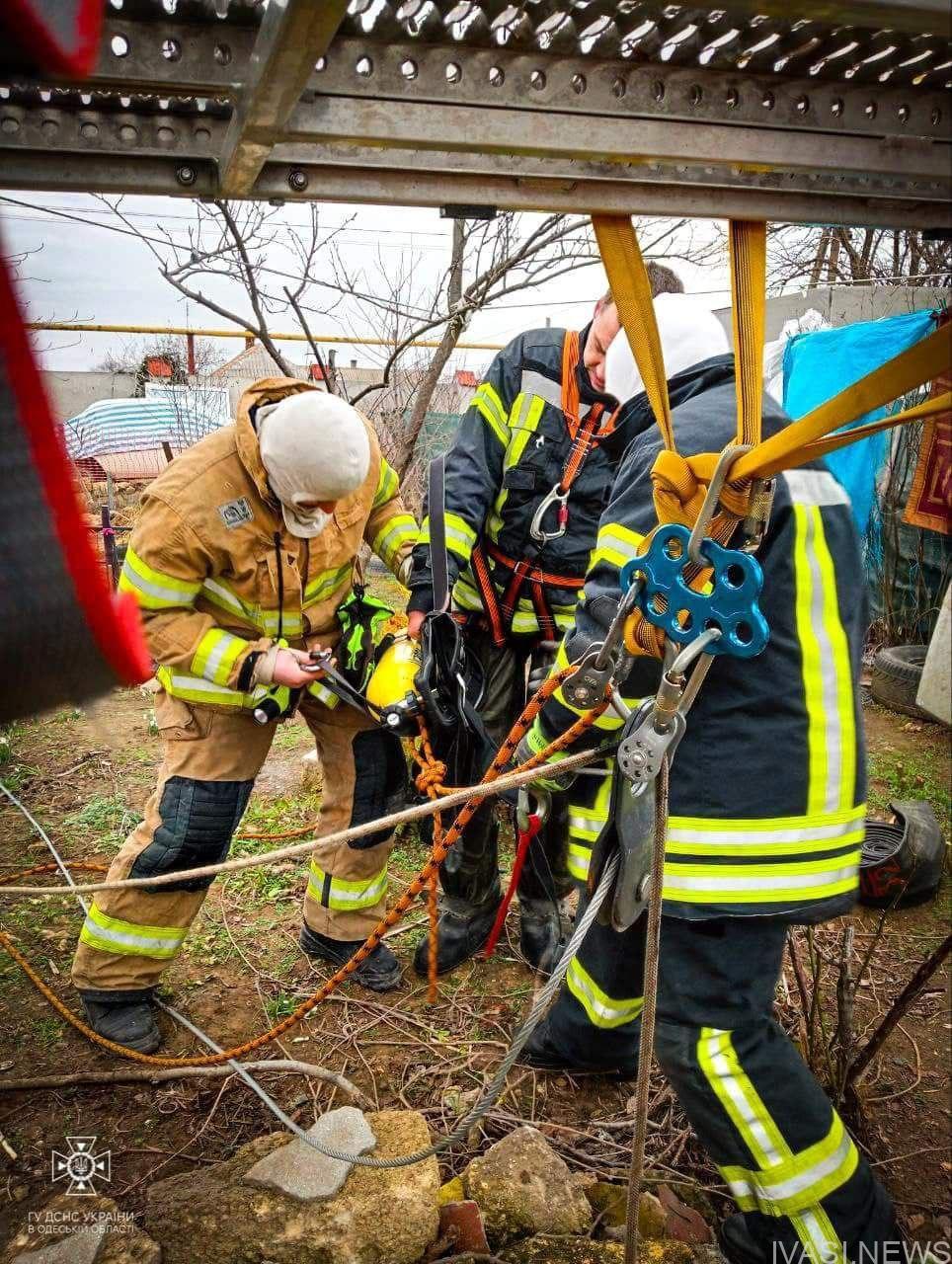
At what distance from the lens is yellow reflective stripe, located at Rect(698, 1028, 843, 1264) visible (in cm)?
179

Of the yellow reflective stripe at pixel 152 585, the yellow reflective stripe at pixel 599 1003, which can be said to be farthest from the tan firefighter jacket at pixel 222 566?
the yellow reflective stripe at pixel 599 1003

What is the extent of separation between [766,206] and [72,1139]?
113 inches

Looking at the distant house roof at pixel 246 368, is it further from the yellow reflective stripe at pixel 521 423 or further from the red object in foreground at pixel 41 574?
the red object in foreground at pixel 41 574

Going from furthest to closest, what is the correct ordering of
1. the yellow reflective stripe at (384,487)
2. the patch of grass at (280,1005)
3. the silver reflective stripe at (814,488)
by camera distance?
the yellow reflective stripe at (384,487), the patch of grass at (280,1005), the silver reflective stripe at (814,488)

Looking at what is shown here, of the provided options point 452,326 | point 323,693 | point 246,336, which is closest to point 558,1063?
point 323,693

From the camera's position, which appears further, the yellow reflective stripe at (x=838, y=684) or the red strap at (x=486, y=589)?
the red strap at (x=486, y=589)

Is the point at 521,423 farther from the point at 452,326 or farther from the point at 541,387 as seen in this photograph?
the point at 452,326

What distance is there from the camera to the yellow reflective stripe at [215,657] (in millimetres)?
2623

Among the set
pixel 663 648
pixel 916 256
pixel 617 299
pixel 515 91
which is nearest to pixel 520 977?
pixel 663 648

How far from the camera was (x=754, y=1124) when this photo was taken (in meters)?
1.83

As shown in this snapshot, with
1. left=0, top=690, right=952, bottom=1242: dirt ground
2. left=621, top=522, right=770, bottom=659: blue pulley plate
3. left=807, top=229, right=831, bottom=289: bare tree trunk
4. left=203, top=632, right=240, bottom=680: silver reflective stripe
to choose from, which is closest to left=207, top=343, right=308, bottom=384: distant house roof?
left=807, top=229, right=831, bottom=289: bare tree trunk

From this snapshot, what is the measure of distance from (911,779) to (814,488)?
12.6ft

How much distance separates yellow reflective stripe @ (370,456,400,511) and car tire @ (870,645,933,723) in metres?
4.22

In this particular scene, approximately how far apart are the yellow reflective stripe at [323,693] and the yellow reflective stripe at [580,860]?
111cm
